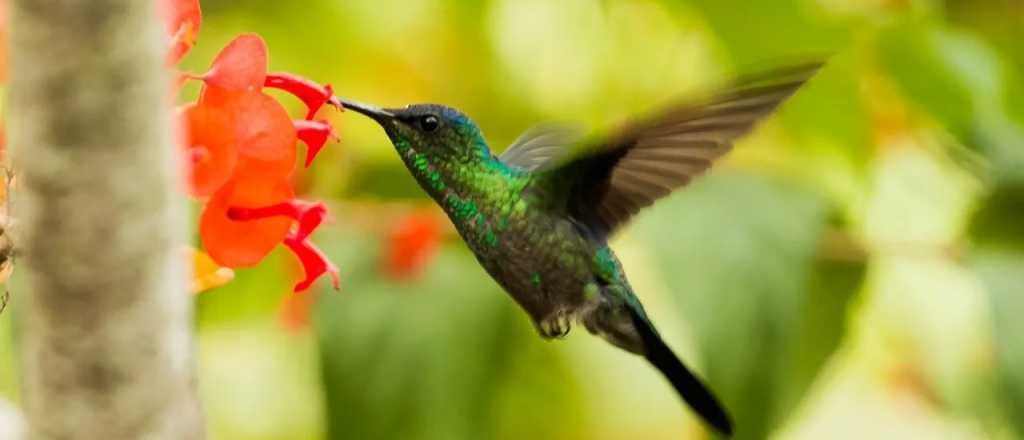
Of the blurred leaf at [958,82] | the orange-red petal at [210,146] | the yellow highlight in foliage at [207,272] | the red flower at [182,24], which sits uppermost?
the blurred leaf at [958,82]

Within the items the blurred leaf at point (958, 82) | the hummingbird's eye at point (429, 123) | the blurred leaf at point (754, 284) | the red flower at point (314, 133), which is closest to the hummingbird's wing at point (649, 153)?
the hummingbird's eye at point (429, 123)

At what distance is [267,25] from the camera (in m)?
2.01

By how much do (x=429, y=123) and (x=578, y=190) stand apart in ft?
0.58

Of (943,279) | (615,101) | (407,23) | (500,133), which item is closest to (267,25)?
(407,23)

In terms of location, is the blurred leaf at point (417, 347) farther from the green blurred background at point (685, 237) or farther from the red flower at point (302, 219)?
the red flower at point (302, 219)

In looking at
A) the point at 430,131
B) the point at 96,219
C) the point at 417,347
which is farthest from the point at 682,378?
the point at 96,219

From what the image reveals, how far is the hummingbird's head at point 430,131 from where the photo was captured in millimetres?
857

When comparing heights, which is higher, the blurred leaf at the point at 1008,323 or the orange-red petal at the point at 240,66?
the orange-red petal at the point at 240,66

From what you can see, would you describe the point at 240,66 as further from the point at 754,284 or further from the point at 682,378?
the point at 754,284

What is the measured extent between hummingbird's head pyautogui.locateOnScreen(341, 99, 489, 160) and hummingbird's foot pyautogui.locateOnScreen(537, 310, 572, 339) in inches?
5.2

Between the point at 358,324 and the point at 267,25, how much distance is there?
0.59 metres

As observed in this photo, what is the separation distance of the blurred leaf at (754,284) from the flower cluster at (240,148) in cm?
86

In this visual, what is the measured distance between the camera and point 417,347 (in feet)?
5.51

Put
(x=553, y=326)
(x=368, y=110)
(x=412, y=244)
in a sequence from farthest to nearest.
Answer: (x=412, y=244) < (x=553, y=326) < (x=368, y=110)
